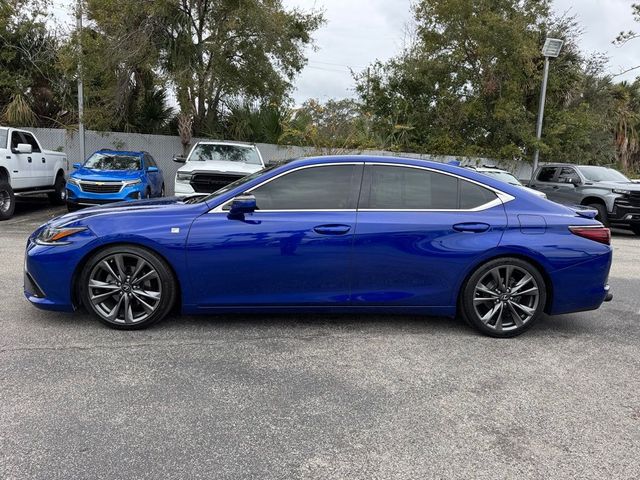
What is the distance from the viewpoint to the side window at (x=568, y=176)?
13.4 metres

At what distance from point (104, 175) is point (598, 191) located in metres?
11.4

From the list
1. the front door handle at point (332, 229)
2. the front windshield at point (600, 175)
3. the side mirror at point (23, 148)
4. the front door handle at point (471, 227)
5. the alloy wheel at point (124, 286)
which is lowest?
the alloy wheel at point (124, 286)

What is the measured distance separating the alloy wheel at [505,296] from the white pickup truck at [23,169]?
33.8 ft

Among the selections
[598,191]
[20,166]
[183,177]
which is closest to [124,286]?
[183,177]

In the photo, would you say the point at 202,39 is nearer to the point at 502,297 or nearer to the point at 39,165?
the point at 39,165

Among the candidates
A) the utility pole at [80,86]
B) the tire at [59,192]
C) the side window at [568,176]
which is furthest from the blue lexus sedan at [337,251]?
the utility pole at [80,86]

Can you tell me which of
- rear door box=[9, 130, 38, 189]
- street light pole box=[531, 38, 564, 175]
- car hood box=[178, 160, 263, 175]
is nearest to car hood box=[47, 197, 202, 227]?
car hood box=[178, 160, 263, 175]

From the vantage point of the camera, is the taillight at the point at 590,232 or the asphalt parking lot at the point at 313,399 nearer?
the asphalt parking lot at the point at 313,399

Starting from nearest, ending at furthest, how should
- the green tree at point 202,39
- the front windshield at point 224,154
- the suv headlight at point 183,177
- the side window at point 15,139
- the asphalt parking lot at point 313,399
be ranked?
the asphalt parking lot at point 313,399 < the suv headlight at point 183,177 < the side window at point 15,139 < the front windshield at point 224,154 < the green tree at point 202,39

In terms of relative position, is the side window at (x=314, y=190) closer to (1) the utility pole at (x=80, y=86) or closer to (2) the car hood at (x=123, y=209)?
(2) the car hood at (x=123, y=209)

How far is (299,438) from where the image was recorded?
2.87 meters

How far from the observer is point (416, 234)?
4.36 metres

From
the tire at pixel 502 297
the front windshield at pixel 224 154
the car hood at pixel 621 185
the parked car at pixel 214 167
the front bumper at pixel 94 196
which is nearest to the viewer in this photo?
the tire at pixel 502 297

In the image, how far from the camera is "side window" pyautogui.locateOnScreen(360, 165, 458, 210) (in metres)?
4.49
